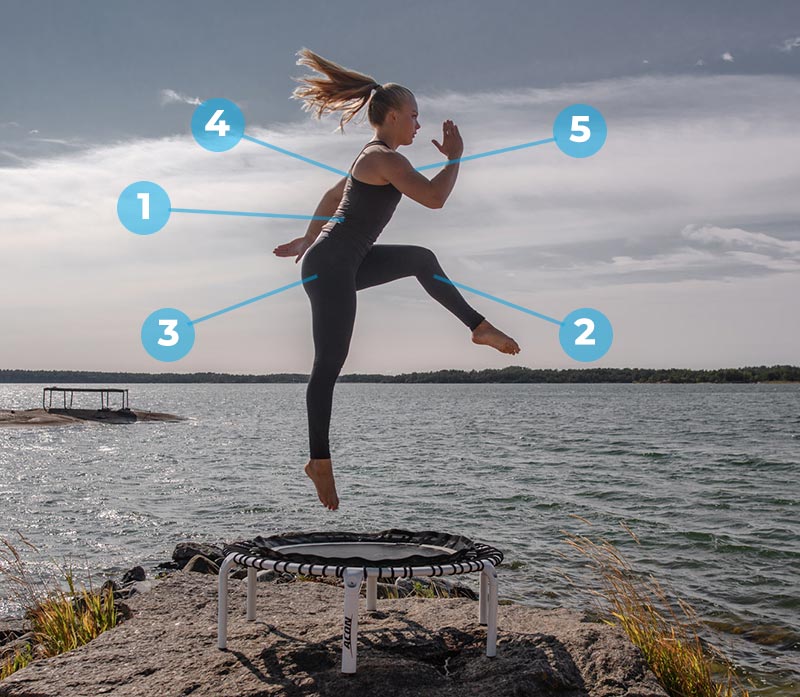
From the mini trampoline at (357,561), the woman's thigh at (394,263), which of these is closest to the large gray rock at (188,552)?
the mini trampoline at (357,561)

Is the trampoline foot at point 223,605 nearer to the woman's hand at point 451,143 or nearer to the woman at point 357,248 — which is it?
the woman at point 357,248

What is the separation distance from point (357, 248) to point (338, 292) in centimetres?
28

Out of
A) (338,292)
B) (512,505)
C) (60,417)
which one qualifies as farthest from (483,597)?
(60,417)

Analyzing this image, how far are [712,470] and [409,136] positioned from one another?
28.9 m

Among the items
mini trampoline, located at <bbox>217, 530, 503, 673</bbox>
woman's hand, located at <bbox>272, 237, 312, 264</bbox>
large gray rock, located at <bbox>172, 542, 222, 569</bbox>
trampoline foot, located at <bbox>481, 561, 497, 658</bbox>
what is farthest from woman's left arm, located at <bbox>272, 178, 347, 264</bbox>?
large gray rock, located at <bbox>172, 542, 222, 569</bbox>

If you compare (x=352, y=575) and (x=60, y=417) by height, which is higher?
(x=352, y=575)

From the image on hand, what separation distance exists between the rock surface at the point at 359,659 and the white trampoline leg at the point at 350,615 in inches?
3.4

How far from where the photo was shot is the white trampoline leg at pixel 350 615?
13.9 ft

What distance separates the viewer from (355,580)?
4234 mm

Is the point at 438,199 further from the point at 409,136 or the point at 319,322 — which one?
the point at 319,322

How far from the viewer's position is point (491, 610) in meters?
4.74

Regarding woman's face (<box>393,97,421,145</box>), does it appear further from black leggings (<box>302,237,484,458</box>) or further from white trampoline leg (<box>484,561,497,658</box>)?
white trampoline leg (<box>484,561,497,658</box>)

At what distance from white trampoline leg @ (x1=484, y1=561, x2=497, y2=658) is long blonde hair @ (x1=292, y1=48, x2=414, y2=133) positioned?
104 inches

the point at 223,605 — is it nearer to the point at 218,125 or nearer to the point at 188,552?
the point at 218,125
